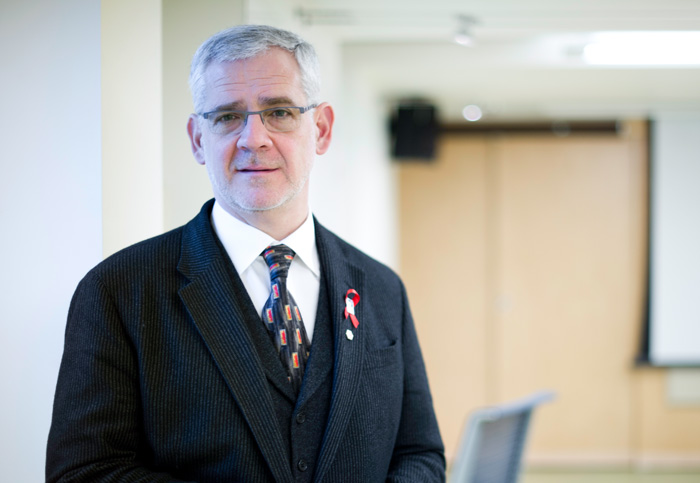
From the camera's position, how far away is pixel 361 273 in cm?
158

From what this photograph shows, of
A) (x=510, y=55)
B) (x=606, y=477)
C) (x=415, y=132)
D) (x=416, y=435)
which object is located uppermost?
(x=510, y=55)

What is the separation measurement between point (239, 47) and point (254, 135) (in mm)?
174

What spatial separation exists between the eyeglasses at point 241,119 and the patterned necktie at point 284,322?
0.24 m

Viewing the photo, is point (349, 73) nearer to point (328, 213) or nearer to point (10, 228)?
point (328, 213)

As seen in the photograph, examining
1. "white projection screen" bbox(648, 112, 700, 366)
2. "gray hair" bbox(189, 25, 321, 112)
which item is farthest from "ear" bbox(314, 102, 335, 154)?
"white projection screen" bbox(648, 112, 700, 366)

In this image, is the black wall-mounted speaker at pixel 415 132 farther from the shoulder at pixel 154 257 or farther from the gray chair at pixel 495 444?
the shoulder at pixel 154 257

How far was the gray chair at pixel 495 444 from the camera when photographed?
224cm

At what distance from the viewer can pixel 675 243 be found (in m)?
6.24

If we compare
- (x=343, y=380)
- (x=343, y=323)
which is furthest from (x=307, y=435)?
(x=343, y=323)

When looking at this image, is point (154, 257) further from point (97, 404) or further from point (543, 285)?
point (543, 285)

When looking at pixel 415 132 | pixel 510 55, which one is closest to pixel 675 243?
pixel 415 132

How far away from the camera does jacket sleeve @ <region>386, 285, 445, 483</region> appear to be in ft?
4.95

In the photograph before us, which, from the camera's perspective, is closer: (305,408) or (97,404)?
(97,404)

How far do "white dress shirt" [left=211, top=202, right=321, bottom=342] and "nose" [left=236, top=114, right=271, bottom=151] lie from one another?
0.15m
